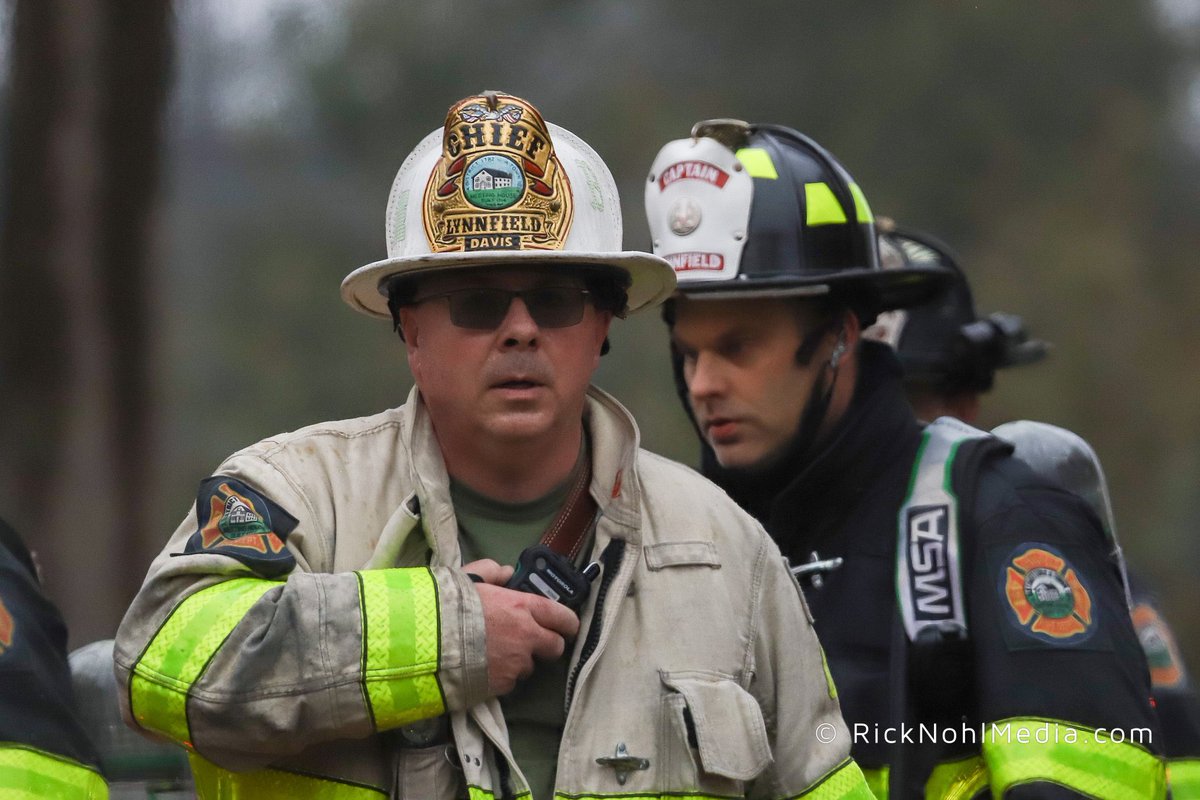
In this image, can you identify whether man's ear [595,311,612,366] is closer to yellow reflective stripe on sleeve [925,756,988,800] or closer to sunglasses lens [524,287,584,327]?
sunglasses lens [524,287,584,327]

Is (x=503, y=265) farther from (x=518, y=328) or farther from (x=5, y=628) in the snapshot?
(x=5, y=628)

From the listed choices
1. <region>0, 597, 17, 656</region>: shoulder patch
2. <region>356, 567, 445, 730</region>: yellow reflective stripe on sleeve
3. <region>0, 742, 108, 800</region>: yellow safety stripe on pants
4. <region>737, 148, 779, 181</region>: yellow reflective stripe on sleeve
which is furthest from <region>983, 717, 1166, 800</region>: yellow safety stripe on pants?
<region>0, 597, 17, 656</region>: shoulder patch

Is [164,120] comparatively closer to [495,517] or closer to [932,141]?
[495,517]

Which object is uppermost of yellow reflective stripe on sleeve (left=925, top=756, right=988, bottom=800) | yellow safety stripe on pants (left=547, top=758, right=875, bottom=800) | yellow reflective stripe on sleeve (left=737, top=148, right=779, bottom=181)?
yellow reflective stripe on sleeve (left=737, top=148, right=779, bottom=181)

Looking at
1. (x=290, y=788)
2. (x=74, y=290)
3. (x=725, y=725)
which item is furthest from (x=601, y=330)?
(x=74, y=290)

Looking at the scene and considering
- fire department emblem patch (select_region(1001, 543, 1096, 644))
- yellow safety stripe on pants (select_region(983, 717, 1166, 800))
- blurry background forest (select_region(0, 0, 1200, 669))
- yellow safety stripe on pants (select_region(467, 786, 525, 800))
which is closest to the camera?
yellow safety stripe on pants (select_region(467, 786, 525, 800))

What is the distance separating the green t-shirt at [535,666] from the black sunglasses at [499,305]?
1.02ft

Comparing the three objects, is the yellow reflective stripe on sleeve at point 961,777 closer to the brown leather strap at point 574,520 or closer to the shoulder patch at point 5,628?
the brown leather strap at point 574,520

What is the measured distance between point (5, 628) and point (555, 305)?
3.82 ft

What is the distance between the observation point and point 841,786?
11.2ft

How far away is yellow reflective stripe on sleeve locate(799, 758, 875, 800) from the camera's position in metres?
3.37

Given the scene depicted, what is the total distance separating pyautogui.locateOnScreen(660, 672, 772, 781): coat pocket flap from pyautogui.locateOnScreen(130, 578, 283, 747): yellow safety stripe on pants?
2.52 feet

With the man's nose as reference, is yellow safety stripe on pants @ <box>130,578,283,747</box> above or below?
below

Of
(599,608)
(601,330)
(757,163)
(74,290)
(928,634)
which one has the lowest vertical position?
(928,634)
